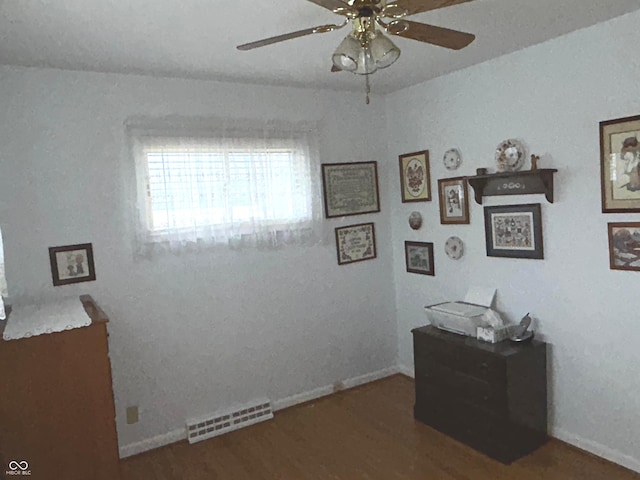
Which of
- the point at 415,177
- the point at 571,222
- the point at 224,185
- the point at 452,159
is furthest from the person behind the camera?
the point at 415,177

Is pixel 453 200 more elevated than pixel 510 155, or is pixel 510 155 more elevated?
pixel 510 155

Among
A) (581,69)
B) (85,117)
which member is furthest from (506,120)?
(85,117)

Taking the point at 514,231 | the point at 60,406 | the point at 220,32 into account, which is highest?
the point at 220,32

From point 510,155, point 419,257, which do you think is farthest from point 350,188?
point 510,155

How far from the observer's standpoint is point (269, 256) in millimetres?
3459

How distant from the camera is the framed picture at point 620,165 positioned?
2.44m

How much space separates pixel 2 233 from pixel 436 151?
9.20 feet

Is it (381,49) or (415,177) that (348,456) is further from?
(381,49)

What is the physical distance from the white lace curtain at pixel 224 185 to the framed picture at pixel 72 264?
0.29m

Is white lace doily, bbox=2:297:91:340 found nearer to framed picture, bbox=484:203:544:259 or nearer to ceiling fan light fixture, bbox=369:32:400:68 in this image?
ceiling fan light fixture, bbox=369:32:400:68

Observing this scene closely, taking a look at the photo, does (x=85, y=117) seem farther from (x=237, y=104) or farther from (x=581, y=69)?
(x=581, y=69)

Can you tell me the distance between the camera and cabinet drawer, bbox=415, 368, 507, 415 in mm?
2766

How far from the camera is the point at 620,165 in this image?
249cm

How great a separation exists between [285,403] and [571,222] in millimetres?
2278
